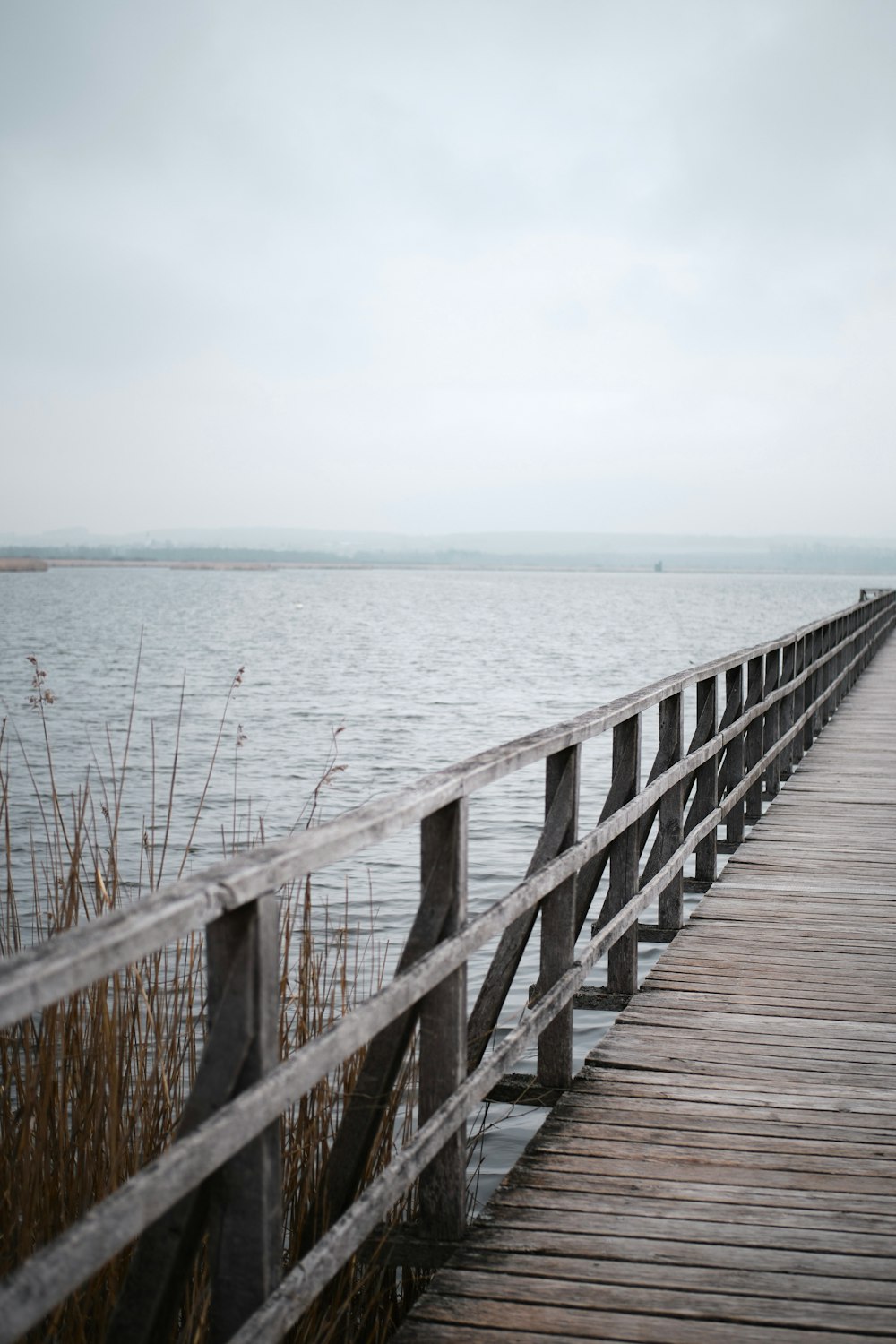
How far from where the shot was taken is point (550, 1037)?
4.11m

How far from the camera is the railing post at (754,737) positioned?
8.39m

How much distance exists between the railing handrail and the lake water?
1.76m

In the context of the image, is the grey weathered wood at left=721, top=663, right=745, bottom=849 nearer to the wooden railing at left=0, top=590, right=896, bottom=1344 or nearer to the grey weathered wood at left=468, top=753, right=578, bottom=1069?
the wooden railing at left=0, top=590, right=896, bottom=1344

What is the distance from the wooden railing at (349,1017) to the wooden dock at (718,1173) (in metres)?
0.26

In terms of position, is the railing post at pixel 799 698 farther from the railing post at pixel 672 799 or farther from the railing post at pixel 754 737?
the railing post at pixel 672 799

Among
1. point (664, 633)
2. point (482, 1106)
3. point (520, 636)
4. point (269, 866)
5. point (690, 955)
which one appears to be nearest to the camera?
point (269, 866)

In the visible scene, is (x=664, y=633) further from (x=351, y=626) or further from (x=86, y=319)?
(x=86, y=319)

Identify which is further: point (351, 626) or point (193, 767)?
point (351, 626)

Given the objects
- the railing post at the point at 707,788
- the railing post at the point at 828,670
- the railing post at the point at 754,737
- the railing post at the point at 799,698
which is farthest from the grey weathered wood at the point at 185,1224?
the railing post at the point at 828,670

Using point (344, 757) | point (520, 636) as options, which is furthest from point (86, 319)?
point (344, 757)

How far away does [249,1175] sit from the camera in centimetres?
204

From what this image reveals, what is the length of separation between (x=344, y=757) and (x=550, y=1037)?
16.4m

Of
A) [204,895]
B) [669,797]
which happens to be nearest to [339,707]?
[669,797]

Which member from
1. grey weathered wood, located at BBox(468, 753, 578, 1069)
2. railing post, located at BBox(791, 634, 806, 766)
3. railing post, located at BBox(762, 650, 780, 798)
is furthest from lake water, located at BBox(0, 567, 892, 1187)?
railing post, located at BBox(791, 634, 806, 766)
